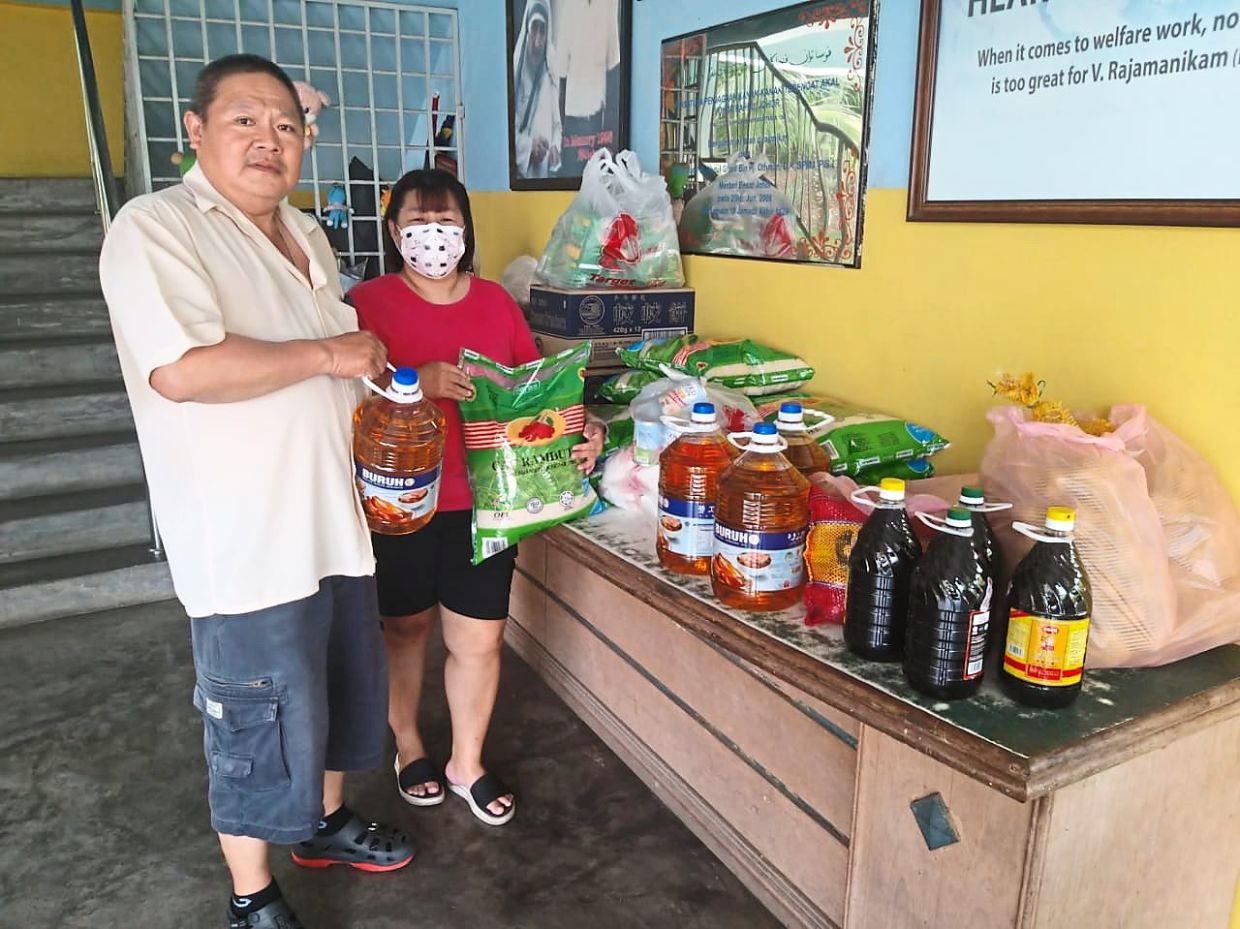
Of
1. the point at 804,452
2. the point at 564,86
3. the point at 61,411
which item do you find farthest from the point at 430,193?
the point at 61,411

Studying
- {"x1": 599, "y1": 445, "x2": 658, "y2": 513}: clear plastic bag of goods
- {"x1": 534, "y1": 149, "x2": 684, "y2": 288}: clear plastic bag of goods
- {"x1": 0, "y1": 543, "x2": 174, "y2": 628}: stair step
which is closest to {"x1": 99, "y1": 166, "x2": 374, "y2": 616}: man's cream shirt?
{"x1": 599, "y1": 445, "x2": 658, "y2": 513}: clear plastic bag of goods

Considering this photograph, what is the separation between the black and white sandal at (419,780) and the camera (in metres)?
2.16

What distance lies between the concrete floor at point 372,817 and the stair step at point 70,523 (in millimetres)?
826

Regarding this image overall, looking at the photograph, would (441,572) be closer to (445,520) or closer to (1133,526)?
(445,520)

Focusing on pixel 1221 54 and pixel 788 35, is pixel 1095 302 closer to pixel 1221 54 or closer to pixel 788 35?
pixel 1221 54

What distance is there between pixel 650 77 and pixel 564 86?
559 mm

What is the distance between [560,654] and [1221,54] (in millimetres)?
1948

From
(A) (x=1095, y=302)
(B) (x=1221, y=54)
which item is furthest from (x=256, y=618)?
(B) (x=1221, y=54)

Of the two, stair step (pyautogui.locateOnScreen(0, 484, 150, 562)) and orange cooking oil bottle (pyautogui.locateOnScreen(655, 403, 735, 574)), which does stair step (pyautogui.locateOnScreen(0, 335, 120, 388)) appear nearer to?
stair step (pyautogui.locateOnScreen(0, 484, 150, 562))

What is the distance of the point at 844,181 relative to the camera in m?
2.12

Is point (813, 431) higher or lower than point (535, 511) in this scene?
higher

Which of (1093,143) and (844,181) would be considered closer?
(1093,143)

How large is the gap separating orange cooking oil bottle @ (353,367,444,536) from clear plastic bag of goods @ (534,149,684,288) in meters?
1.01

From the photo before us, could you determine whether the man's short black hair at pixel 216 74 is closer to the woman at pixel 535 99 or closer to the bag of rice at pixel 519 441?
the bag of rice at pixel 519 441
